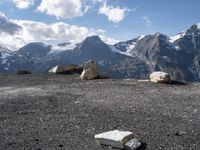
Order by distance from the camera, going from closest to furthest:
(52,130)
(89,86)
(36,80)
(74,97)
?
(52,130)
(74,97)
(89,86)
(36,80)

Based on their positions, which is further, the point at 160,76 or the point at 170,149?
the point at 160,76

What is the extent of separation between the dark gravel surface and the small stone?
11.6 inches

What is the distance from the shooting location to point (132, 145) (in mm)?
14180


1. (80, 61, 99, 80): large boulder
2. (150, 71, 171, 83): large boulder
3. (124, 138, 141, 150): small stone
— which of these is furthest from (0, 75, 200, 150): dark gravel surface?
(80, 61, 99, 80): large boulder

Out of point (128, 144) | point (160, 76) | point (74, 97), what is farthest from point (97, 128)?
point (160, 76)

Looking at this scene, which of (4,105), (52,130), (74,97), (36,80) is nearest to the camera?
(52,130)

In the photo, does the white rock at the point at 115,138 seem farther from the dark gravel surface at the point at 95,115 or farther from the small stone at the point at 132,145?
the dark gravel surface at the point at 95,115

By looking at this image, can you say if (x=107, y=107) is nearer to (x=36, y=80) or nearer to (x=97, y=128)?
(x=97, y=128)

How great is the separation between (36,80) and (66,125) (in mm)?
18656

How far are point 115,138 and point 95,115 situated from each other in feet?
16.5

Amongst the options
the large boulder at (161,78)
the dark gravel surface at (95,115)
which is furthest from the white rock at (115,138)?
the large boulder at (161,78)

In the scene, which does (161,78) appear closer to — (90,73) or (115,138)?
(90,73)

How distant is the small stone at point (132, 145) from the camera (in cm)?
1411

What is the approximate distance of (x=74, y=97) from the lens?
991 inches
